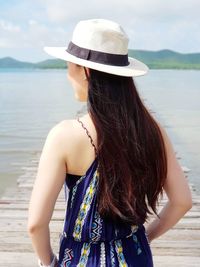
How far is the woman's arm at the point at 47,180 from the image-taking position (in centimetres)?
190

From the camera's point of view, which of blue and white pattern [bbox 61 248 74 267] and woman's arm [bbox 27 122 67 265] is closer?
woman's arm [bbox 27 122 67 265]

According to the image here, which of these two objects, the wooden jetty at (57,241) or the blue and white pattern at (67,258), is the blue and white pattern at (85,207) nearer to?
the blue and white pattern at (67,258)

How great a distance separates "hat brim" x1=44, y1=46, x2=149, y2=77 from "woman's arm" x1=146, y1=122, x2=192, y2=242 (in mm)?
224

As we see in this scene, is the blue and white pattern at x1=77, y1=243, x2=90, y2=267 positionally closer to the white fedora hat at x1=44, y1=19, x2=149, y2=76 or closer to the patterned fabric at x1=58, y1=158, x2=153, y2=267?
the patterned fabric at x1=58, y1=158, x2=153, y2=267

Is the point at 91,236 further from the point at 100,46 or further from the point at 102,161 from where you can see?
the point at 100,46

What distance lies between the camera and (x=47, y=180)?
192 cm

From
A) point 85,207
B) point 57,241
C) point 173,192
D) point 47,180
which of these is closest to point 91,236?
point 85,207

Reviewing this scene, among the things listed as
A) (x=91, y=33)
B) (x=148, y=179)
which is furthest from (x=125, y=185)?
(x=91, y=33)

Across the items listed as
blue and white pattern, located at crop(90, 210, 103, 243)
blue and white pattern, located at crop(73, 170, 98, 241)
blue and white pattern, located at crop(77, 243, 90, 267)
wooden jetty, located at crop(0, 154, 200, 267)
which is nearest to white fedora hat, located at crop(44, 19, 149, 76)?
blue and white pattern, located at crop(73, 170, 98, 241)

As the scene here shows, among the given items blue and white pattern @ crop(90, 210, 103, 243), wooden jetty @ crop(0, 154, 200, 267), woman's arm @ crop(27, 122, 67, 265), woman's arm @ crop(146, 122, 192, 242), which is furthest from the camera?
wooden jetty @ crop(0, 154, 200, 267)

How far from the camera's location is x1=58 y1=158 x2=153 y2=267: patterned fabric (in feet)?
6.48

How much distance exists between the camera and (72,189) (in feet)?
6.53

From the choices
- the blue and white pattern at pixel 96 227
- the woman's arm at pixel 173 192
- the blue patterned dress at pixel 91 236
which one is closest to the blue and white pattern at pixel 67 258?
the blue patterned dress at pixel 91 236

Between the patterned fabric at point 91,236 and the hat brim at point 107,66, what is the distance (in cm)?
31
